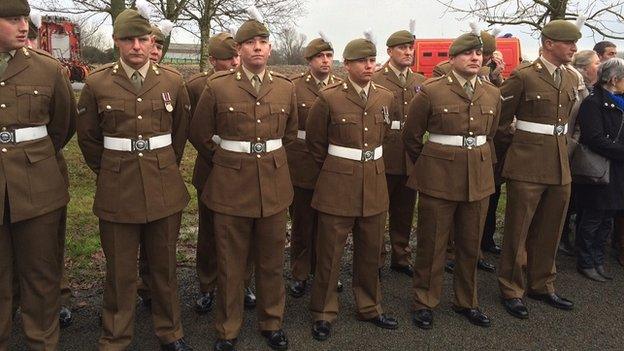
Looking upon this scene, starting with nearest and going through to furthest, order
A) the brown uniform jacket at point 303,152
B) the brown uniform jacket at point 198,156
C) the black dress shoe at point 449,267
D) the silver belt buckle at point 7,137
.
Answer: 1. the silver belt buckle at point 7,137
2. the brown uniform jacket at point 198,156
3. the brown uniform jacket at point 303,152
4. the black dress shoe at point 449,267

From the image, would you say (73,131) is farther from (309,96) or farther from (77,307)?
(309,96)

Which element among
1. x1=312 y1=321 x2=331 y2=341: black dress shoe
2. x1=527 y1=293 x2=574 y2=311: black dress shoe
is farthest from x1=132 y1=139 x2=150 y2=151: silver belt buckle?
x1=527 y1=293 x2=574 y2=311: black dress shoe

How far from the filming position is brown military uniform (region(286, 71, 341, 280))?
444 cm

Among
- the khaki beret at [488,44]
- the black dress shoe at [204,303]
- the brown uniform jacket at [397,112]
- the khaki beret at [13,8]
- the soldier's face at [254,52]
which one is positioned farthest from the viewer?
the khaki beret at [488,44]

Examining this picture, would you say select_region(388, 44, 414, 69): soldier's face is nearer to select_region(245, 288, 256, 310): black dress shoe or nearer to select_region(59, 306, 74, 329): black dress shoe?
select_region(245, 288, 256, 310): black dress shoe

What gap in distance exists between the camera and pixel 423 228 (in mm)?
4016

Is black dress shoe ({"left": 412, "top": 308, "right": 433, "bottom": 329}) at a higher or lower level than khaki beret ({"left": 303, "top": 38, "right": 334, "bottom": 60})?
lower

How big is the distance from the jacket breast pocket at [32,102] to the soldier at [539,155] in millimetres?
3287

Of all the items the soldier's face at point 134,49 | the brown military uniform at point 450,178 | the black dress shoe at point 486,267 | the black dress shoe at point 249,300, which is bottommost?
the black dress shoe at point 249,300

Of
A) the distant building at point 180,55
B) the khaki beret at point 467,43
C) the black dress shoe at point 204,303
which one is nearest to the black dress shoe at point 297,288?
the black dress shoe at point 204,303

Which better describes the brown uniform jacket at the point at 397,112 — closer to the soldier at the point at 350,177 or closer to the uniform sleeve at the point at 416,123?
the uniform sleeve at the point at 416,123

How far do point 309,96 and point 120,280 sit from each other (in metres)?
2.14

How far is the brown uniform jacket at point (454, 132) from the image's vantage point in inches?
151

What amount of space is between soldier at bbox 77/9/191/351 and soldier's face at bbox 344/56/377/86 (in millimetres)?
1173
